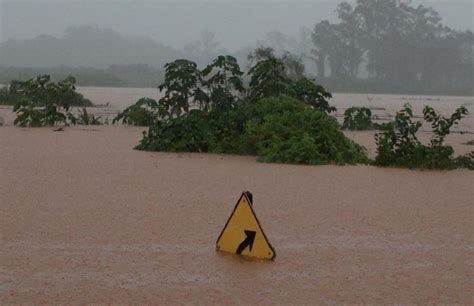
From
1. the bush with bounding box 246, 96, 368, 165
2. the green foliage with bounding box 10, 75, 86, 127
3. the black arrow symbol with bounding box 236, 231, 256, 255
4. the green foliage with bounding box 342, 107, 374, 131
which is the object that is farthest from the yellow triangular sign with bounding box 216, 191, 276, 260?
the green foliage with bounding box 342, 107, 374, 131

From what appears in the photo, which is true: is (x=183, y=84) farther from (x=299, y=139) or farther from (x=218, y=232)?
(x=218, y=232)

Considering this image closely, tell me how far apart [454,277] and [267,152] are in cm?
559

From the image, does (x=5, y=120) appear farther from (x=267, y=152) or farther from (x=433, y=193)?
(x=433, y=193)

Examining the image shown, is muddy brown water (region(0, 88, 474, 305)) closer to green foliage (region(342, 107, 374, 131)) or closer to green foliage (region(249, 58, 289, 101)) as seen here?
green foliage (region(249, 58, 289, 101))

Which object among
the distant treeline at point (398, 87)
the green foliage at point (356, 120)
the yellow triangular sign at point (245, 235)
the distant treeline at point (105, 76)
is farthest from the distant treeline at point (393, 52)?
the yellow triangular sign at point (245, 235)

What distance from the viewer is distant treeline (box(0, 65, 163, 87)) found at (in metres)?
60.2

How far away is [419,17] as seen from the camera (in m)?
81.2

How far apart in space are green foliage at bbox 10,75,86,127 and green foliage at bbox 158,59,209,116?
136 inches

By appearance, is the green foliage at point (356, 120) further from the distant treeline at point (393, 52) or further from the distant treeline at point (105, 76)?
the distant treeline at point (393, 52)

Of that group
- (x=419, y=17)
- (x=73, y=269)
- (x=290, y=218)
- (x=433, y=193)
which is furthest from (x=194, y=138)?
(x=419, y=17)

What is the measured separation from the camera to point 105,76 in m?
63.4

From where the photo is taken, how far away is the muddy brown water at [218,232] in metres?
4.22

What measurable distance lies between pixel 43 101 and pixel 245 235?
11239 millimetres

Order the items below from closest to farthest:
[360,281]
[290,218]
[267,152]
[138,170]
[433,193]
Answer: [360,281], [290,218], [433,193], [138,170], [267,152]
